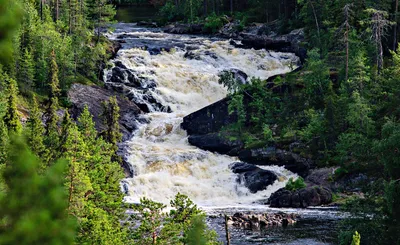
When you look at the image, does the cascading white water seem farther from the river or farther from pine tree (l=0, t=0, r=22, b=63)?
pine tree (l=0, t=0, r=22, b=63)

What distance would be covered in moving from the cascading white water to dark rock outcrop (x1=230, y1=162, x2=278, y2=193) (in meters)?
0.45

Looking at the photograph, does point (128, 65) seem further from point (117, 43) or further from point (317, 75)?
point (317, 75)

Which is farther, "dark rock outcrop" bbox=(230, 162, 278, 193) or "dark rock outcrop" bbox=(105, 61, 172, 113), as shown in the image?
"dark rock outcrop" bbox=(105, 61, 172, 113)

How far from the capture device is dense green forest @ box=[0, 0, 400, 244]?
332 inches

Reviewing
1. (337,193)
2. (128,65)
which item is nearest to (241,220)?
(337,193)

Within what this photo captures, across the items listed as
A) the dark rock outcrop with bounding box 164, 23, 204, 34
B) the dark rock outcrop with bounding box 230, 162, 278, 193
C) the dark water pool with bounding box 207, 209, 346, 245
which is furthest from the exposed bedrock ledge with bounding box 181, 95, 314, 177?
the dark rock outcrop with bounding box 164, 23, 204, 34

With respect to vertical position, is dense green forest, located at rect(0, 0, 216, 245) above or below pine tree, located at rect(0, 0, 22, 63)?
below

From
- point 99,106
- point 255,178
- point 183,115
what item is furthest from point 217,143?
point 99,106

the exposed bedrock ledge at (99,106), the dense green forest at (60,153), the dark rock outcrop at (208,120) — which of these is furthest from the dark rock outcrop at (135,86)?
the dark rock outcrop at (208,120)

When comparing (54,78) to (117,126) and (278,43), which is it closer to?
(117,126)

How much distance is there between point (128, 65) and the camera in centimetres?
7369

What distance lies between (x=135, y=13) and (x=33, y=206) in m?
128

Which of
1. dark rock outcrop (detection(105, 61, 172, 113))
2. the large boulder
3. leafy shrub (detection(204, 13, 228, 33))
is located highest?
leafy shrub (detection(204, 13, 228, 33))

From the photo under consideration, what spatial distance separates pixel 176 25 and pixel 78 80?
42.9 metres
